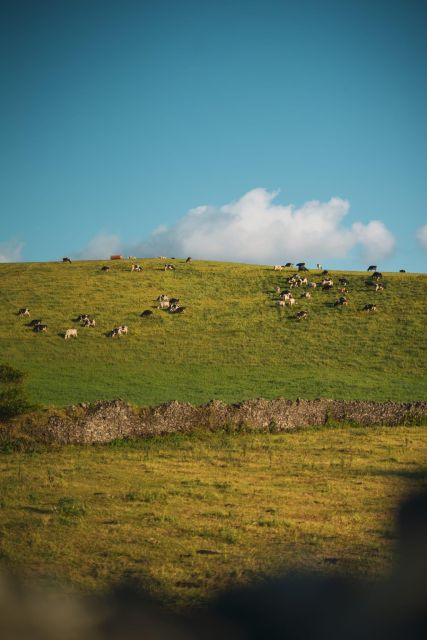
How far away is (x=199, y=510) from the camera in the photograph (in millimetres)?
17609

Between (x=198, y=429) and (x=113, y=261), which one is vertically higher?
(x=113, y=261)

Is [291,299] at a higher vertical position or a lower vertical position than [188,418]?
higher

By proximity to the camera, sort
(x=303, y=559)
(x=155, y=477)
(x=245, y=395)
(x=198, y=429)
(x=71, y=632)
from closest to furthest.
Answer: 1. (x=71, y=632)
2. (x=303, y=559)
3. (x=155, y=477)
4. (x=198, y=429)
5. (x=245, y=395)

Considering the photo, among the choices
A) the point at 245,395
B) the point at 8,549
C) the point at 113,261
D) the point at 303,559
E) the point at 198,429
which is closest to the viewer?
the point at 303,559

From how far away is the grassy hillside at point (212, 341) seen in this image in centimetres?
5081

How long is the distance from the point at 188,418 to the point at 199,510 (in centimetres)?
1268

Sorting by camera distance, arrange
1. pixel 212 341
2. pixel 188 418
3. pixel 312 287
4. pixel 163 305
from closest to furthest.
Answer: pixel 188 418
pixel 212 341
pixel 163 305
pixel 312 287

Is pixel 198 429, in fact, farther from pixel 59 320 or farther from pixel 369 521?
pixel 59 320

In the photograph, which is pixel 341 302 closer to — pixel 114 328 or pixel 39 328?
pixel 114 328

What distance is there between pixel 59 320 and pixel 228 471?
175 feet

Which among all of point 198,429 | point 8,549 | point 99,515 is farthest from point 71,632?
point 198,429

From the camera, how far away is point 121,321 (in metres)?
71.9

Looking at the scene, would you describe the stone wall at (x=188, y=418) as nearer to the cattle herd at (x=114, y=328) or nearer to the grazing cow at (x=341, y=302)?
the cattle herd at (x=114, y=328)

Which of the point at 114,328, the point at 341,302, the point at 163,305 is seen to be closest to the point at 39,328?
the point at 114,328
